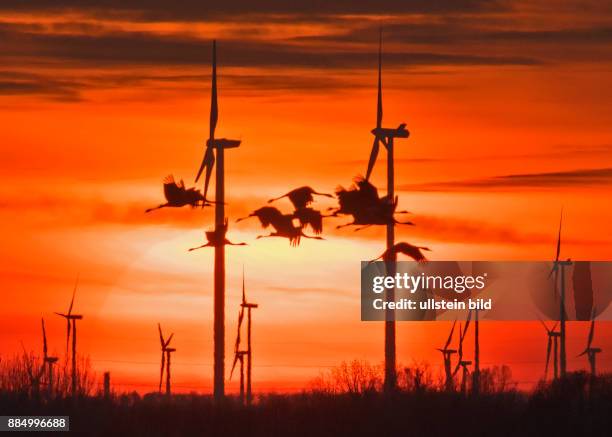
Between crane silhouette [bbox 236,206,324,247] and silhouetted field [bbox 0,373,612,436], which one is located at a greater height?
crane silhouette [bbox 236,206,324,247]

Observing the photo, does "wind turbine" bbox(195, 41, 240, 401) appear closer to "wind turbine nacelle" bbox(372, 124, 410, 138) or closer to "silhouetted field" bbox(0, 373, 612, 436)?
"wind turbine nacelle" bbox(372, 124, 410, 138)

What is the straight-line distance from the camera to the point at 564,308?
130 metres

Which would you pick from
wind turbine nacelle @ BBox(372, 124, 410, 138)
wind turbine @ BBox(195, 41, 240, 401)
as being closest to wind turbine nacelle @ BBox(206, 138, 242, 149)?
wind turbine @ BBox(195, 41, 240, 401)

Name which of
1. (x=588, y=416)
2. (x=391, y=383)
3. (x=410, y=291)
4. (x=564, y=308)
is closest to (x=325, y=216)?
(x=410, y=291)

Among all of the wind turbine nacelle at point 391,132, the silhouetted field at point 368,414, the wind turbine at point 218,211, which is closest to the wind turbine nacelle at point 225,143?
the wind turbine at point 218,211

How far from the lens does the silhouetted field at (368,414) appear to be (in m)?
78.2

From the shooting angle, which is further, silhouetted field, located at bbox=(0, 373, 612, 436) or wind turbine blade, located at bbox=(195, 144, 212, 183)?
wind turbine blade, located at bbox=(195, 144, 212, 183)

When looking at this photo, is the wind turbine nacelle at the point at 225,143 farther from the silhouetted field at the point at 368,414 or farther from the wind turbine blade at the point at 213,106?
the silhouetted field at the point at 368,414

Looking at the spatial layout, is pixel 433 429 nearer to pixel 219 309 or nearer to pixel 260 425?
pixel 260 425

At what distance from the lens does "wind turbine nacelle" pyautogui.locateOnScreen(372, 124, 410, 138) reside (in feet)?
322

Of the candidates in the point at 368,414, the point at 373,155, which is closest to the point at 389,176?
the point at 373,155

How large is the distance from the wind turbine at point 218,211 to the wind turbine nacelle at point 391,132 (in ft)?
29.9

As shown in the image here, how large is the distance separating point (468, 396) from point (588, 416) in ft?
17.0

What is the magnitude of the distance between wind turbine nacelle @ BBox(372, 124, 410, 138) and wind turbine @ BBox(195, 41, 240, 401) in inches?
359
